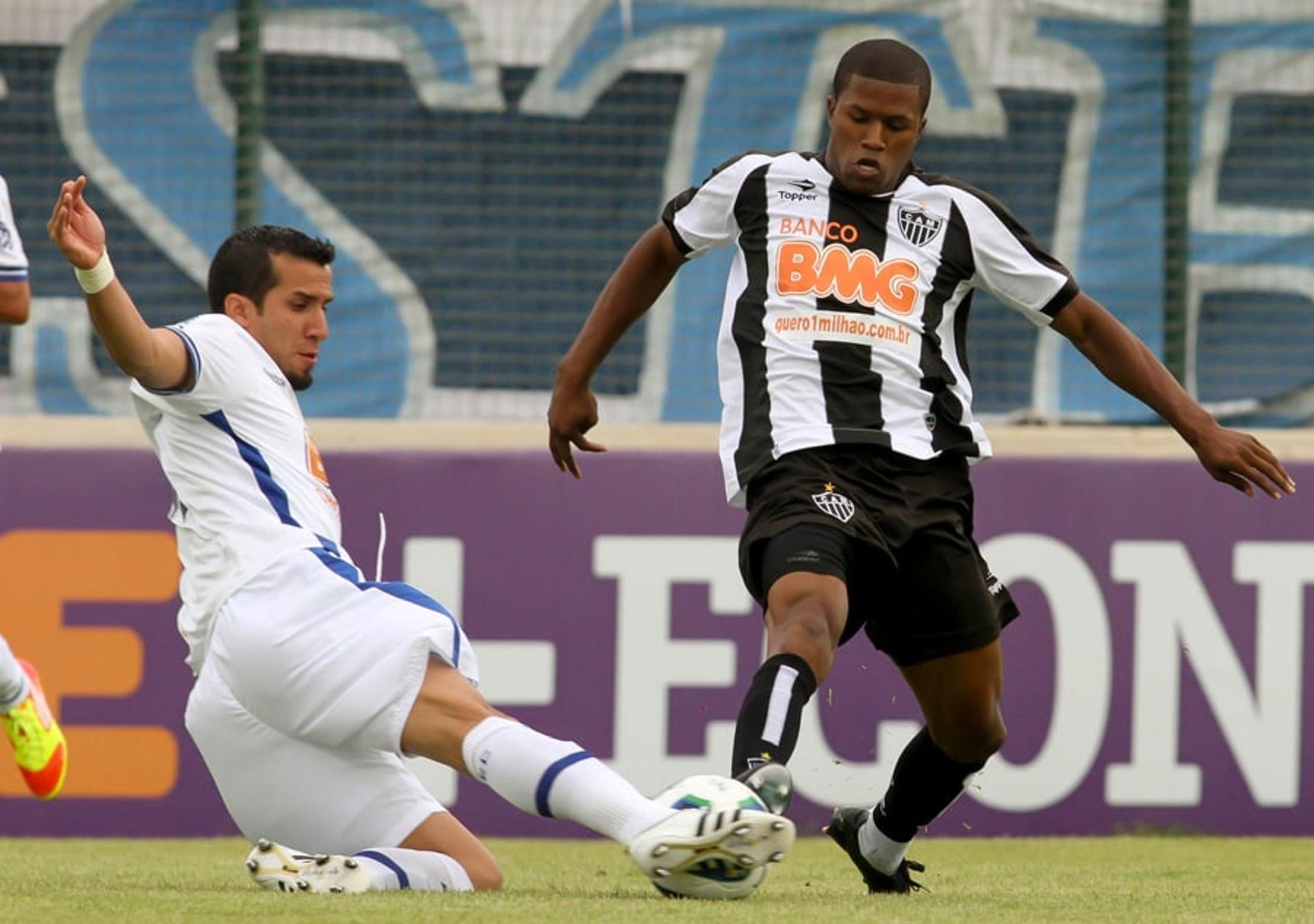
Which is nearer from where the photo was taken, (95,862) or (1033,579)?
(95,862)

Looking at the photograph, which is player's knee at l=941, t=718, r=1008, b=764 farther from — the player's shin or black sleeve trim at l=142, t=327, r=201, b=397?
black sleeve trim at l=142, t=327, r=201, b=397

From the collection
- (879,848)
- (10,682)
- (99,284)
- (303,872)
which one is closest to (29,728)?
(10,682)

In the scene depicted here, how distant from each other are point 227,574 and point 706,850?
1273mm

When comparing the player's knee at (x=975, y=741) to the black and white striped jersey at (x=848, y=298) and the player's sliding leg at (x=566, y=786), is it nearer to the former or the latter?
the black and white striped jersey at (x=848, y=298)

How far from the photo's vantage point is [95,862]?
6727 millimetres

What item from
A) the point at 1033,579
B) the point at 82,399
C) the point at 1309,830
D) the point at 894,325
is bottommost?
the point at 1309,830

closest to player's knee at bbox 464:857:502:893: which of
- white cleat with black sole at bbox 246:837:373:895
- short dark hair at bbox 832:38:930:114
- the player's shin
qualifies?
white cleat with black sole at bbox 246:837:373:895

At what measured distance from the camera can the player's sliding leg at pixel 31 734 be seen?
17.6 ft

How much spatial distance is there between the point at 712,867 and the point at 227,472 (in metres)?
1.41

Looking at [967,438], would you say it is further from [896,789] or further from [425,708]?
[425,708]

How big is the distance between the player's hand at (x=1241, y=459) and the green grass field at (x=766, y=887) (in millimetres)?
891

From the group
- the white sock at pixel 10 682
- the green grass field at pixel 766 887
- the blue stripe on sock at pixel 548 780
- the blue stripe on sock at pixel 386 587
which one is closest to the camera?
the green grass field at pixel 766 887

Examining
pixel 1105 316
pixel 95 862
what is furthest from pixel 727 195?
pixel 95 862

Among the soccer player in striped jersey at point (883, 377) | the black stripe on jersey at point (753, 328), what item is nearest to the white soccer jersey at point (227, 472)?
the soccer player in striped jersey at point (883, 377)
